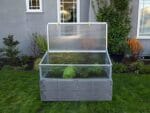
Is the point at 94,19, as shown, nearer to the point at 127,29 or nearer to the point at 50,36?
the point at 127,29

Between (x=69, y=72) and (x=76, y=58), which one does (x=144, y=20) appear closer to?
(x=76, y=58)

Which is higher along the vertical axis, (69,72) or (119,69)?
(69,72)

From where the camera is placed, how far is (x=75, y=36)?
7.69m

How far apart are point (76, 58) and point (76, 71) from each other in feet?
3.30

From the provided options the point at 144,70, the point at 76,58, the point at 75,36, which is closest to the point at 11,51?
the point at 75,36

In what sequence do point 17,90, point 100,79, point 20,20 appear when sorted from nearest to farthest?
point 100,79
point 17,90
point 20,20

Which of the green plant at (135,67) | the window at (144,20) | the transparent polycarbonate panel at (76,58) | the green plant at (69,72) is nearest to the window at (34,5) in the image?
the transparent polycarbonate panel at (76,58)

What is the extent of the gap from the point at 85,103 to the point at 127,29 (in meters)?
4.09

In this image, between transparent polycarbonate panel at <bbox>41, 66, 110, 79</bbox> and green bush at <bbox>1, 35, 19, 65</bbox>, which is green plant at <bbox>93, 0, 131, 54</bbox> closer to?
green bush at <bbox>1, 35, 19, 65</bbox>

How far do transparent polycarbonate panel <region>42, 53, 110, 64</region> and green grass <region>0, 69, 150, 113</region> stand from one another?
857mm

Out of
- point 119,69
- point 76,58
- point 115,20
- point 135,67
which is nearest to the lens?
point 76,58

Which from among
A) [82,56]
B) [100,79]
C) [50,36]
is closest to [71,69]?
[100,79]

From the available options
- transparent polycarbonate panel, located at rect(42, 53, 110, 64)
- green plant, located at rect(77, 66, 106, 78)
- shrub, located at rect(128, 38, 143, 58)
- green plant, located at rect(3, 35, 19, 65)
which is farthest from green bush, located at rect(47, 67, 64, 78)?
shrub, located at rect(128, 38, 143, 58)

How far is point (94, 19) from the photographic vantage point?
9.82 m
